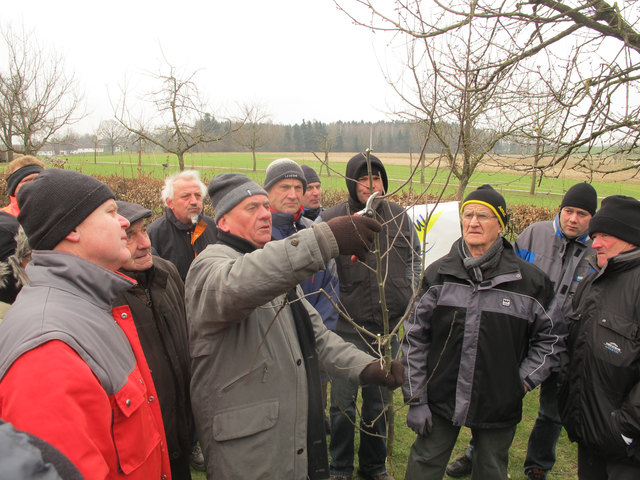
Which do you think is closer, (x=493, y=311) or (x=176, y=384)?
(x=176, y=384)

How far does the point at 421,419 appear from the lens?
2346 millimetres

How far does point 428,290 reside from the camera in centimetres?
248

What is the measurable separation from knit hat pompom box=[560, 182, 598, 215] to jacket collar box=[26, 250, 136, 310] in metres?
3.30

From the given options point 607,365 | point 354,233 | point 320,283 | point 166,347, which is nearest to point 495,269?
point 607,365

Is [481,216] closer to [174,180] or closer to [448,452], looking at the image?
[448,452]

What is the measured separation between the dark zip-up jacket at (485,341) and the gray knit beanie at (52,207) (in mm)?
1885

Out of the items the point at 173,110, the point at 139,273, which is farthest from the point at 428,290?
the point at 173,110

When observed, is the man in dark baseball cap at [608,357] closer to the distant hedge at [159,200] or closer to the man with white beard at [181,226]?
the man with white beard at [181,226]

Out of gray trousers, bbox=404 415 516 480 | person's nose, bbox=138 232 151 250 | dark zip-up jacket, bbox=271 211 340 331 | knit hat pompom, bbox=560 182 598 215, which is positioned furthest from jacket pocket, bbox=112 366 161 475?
knit hat pompom, bbox=560 182 598 215

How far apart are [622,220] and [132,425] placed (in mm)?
2746

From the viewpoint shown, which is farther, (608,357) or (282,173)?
(282,173)

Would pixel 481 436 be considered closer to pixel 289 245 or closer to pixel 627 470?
pixel 627 470

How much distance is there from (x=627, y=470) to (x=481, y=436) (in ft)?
2.32

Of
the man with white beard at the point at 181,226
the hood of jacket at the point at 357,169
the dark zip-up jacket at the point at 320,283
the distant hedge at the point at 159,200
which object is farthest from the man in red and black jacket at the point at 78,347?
the distant hedge at the point at 159,200
